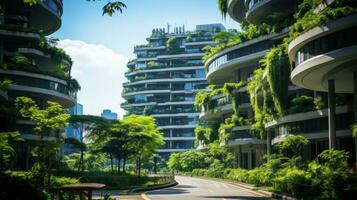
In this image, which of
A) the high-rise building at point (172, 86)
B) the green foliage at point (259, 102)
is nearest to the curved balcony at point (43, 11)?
the green foliage at point (259, 102)

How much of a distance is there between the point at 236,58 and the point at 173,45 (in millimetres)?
77163

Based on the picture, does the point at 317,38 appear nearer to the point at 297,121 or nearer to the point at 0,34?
the point at 297,121

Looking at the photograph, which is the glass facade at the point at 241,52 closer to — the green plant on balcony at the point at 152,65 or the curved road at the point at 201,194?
the curved road at the point at 201,194

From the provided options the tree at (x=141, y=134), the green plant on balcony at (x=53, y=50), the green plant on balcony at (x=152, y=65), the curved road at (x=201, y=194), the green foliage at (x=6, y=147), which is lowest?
the curved road at (x=201, y=194)

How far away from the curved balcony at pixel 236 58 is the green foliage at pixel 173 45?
6448cm

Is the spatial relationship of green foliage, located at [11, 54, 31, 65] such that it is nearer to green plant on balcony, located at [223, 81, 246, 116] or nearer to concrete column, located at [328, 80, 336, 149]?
green plant on balcony, located at [223, 81, 246, 116]

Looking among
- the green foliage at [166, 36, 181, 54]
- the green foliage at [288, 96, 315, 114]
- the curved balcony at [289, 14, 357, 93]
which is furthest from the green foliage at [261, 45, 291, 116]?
the green foliage at [166, 36, 181, 54]

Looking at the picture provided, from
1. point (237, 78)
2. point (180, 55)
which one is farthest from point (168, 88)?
point (237, 78)

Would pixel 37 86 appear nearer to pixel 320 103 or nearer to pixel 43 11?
pixel 43 11

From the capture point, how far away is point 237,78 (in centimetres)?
7825

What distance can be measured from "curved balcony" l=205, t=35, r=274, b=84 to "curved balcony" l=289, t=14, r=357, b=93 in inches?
1078

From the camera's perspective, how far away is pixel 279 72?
165 feet

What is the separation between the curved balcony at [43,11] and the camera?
6551cm

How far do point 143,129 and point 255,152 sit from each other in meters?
25.0
